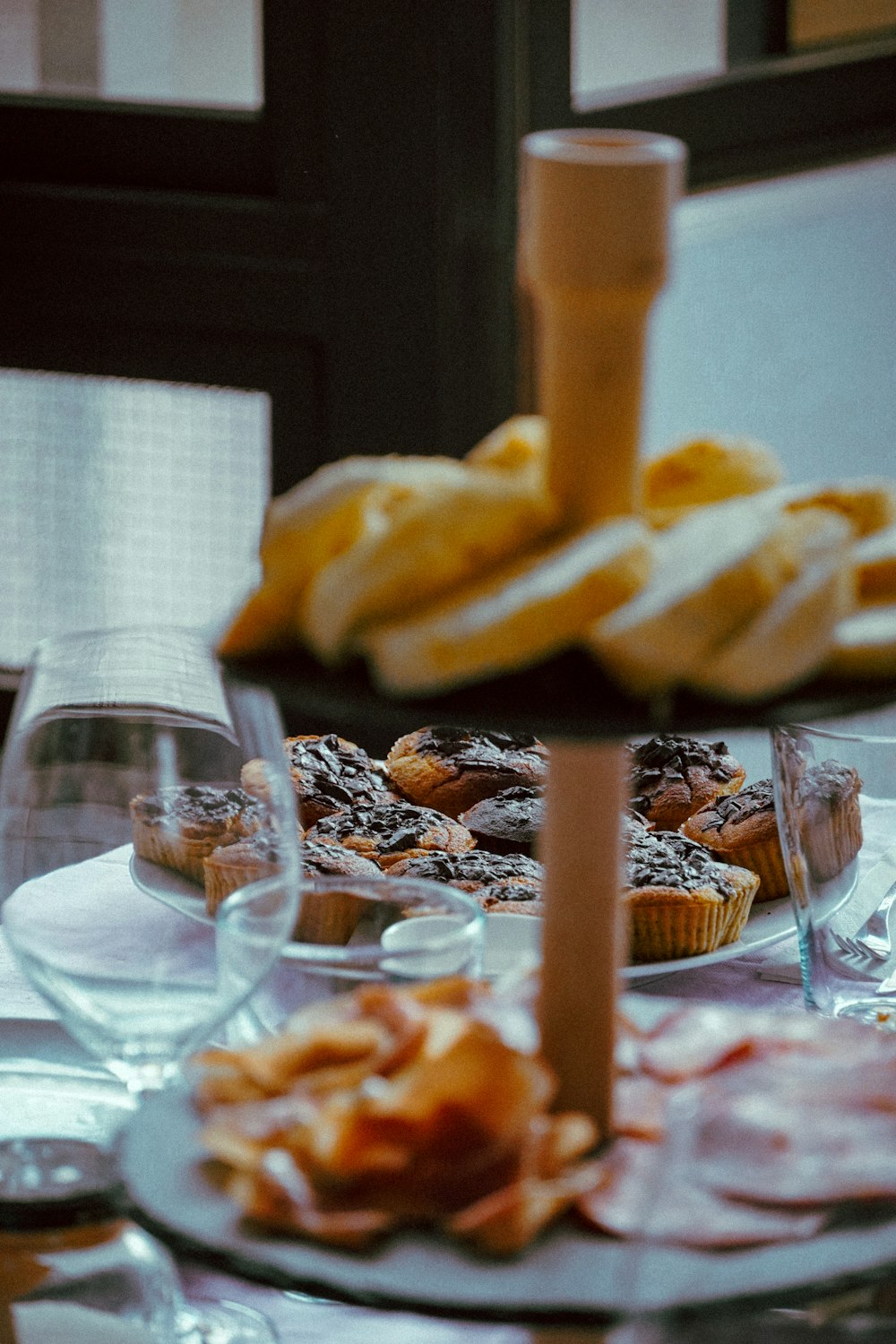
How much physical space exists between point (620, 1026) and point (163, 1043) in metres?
0.18

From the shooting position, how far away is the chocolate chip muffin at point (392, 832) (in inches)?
46.3

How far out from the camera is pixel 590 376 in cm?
55

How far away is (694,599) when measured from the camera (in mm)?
483

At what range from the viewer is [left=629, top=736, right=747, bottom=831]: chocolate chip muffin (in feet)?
4.11

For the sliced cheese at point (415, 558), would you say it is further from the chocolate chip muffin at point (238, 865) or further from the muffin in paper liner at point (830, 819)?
the muffin in paper liner at point (830, 819)

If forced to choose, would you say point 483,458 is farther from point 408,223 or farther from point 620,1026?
point 408,223

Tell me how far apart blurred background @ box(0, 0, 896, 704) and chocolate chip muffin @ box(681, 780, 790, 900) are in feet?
4.00

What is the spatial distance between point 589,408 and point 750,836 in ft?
2.16

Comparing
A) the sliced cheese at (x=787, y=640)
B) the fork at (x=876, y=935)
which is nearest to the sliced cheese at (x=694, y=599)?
the sliced cheese at (x=787, y=640)

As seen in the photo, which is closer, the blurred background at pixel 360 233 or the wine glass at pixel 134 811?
the wine glass at pixel 134 811

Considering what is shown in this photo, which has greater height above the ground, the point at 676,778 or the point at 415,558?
the point at 415,558

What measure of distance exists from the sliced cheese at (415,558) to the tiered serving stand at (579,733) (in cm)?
2

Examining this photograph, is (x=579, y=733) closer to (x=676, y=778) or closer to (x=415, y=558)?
(x=415, y=558)

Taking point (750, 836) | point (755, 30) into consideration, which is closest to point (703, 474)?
point (750, 836)
